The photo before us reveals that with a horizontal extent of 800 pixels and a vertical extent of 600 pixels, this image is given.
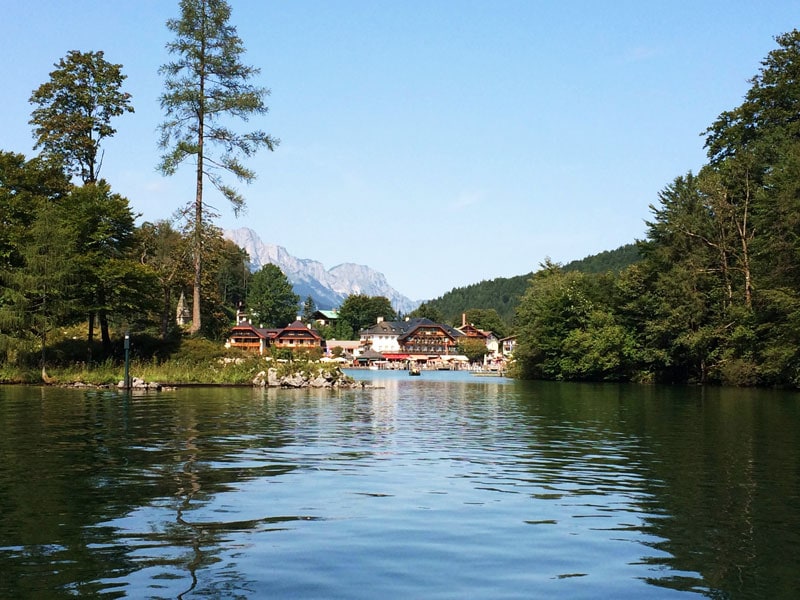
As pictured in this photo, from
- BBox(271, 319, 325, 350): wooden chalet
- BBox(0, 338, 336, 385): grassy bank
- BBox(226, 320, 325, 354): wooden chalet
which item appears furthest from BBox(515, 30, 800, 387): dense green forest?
BBox(271, 319, 325, 350): wooden chalet

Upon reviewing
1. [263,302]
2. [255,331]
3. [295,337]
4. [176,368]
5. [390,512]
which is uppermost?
[263,302]

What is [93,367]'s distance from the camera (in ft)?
158

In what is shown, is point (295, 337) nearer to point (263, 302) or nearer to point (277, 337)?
point (277, 337)

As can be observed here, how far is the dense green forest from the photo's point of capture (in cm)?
5438

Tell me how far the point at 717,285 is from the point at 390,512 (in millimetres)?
A: 61208

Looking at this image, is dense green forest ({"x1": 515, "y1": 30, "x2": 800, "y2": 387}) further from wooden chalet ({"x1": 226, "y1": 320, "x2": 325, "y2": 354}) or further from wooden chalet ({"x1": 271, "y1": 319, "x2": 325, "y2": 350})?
wooden chalet ({"x1": 271, "y1": 319, "x2": 325, "y2": 350})

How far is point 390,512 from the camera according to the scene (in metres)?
11.4

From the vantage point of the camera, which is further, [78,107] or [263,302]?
[263,302]

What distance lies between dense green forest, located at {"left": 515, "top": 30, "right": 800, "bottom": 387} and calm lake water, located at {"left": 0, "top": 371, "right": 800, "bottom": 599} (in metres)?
34.6

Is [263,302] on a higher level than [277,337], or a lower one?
higher

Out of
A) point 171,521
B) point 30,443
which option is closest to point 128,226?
point 30,443

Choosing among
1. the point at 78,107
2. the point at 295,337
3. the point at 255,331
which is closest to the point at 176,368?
the point at 78,107

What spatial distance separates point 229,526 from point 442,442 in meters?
11.2

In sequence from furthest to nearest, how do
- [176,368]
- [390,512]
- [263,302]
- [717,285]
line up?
[263,302] < [717,285] < [176,368] < [390,512]
